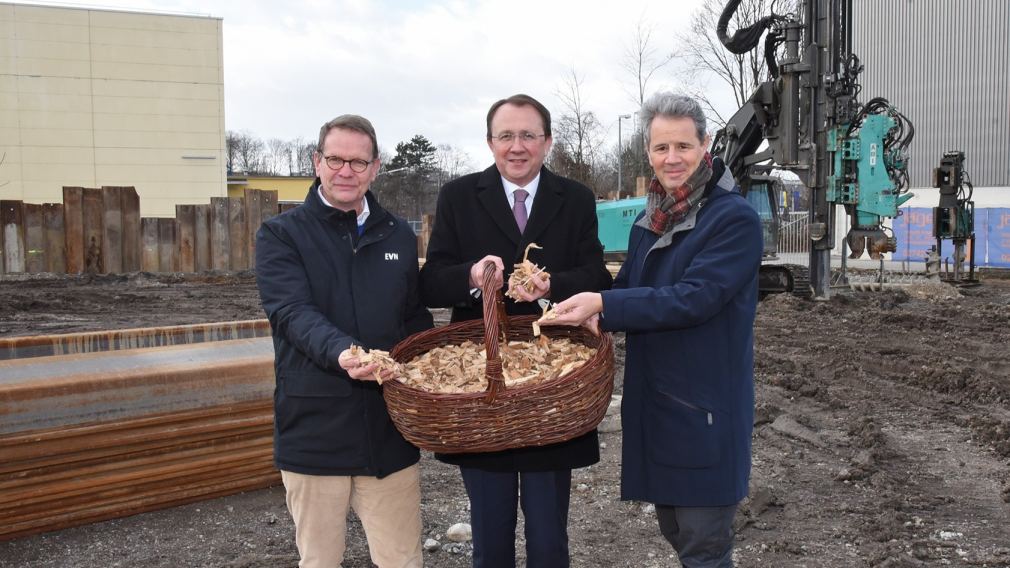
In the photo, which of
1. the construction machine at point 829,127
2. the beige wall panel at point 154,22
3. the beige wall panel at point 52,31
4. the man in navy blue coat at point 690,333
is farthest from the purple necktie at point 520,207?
the beige wall panel at point 52,31

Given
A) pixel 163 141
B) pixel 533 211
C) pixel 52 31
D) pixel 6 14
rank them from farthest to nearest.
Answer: pixel 163 141
pixel 52 31
pixel 6 14
pixel 533 211

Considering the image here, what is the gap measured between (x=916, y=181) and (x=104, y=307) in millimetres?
26659

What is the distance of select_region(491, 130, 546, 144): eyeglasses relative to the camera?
10.6 ft

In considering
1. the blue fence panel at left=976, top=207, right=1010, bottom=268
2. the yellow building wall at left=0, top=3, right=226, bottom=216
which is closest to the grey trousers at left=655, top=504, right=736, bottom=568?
the blue fence panel at left=976, top=207, right=1010, bottom=268

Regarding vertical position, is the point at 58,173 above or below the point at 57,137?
below

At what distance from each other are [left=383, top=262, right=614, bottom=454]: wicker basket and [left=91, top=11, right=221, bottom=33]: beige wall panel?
42881mm

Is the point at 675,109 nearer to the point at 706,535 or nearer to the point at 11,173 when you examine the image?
the point at 706,535

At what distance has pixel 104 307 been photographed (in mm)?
15867

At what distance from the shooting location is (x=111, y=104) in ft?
132

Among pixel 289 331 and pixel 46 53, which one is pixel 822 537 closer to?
pixel 289 331

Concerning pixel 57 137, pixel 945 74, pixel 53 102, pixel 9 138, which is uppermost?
pixel 53 102

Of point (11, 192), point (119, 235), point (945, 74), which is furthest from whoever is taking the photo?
point (11, 192)

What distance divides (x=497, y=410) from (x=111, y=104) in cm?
4282

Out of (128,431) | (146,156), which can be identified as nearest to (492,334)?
(128,431)
